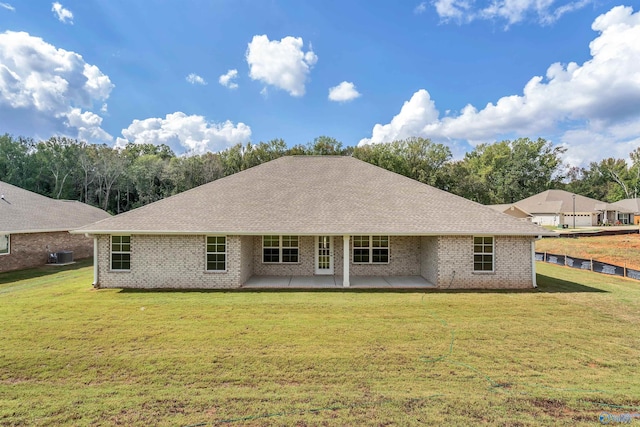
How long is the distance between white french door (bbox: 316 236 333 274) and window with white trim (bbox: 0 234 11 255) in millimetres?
15034

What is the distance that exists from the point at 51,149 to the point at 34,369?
52727mm

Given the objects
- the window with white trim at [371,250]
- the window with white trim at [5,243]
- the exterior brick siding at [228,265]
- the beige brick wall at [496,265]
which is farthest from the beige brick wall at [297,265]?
the window with white trim at [5,243]

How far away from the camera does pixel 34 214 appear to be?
17.6m

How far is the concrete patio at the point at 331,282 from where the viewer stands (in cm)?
1167

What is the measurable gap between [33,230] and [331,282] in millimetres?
15639

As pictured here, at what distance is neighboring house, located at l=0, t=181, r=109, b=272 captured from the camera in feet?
50.0

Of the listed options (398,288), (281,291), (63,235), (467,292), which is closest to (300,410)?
(281,291)

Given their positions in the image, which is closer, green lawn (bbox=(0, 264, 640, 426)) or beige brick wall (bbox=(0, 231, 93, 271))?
green lawn (bbox=(0, 264, 640, 426))

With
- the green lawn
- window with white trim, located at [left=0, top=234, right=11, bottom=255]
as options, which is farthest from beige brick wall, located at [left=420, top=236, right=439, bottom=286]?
window with white trim, located at [left=0, top=234, right=11, bottom=255]

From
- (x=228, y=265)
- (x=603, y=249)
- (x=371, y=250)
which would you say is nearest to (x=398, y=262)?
(x=371, y=250)

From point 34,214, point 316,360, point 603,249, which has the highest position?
point 34,214

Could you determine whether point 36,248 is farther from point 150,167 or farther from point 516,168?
point 516,168

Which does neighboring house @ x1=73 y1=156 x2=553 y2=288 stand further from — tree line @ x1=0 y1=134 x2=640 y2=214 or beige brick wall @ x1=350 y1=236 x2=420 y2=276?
tree line @ x1=0 y1=134 x2=640 y2=214

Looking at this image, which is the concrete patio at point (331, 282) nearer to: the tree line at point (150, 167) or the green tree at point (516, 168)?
the tree line at point (150, 167)
